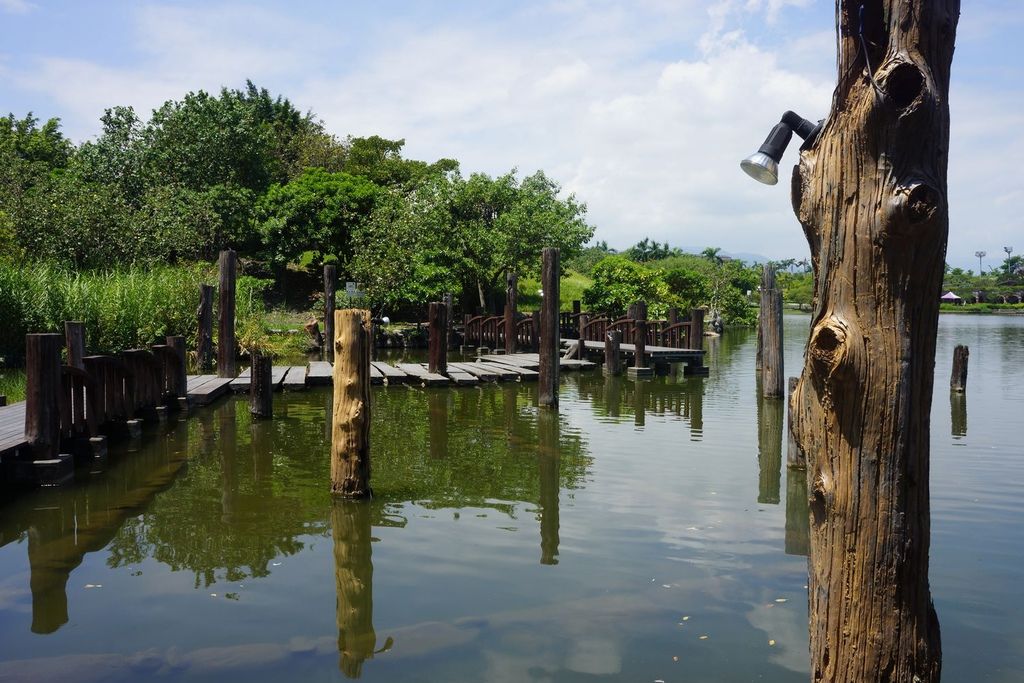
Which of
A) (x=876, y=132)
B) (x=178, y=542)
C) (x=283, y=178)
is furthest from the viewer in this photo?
(x=283, y=178)

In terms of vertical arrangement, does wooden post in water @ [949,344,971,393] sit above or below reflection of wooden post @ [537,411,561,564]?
above

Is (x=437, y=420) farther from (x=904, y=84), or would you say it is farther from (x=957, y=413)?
(x=904, y=84)

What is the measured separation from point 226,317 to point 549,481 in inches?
395

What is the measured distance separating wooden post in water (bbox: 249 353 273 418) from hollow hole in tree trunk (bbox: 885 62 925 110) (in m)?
10.3

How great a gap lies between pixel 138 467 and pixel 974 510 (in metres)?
8.29

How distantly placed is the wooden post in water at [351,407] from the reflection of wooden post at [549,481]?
65.7 inches

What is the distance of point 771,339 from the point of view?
1658 cm

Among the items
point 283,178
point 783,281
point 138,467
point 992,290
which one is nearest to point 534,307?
point 283,178

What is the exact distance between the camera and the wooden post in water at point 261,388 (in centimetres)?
1240

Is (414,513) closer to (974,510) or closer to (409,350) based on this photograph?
(974,510)

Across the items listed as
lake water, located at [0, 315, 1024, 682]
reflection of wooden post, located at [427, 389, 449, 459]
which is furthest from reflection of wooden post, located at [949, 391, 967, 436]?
reflection of wooden post, located at [427, 389, 449, 459]

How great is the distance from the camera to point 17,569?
621 centimetres

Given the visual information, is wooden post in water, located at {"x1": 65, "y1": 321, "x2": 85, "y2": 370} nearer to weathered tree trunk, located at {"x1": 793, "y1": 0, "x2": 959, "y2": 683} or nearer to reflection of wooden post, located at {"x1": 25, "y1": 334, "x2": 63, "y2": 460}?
reflection of wooden post, located at {"x1": 25, "y1": 334, "x2": 63, "y2": 460}

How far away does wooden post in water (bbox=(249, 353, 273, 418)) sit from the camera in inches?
488
